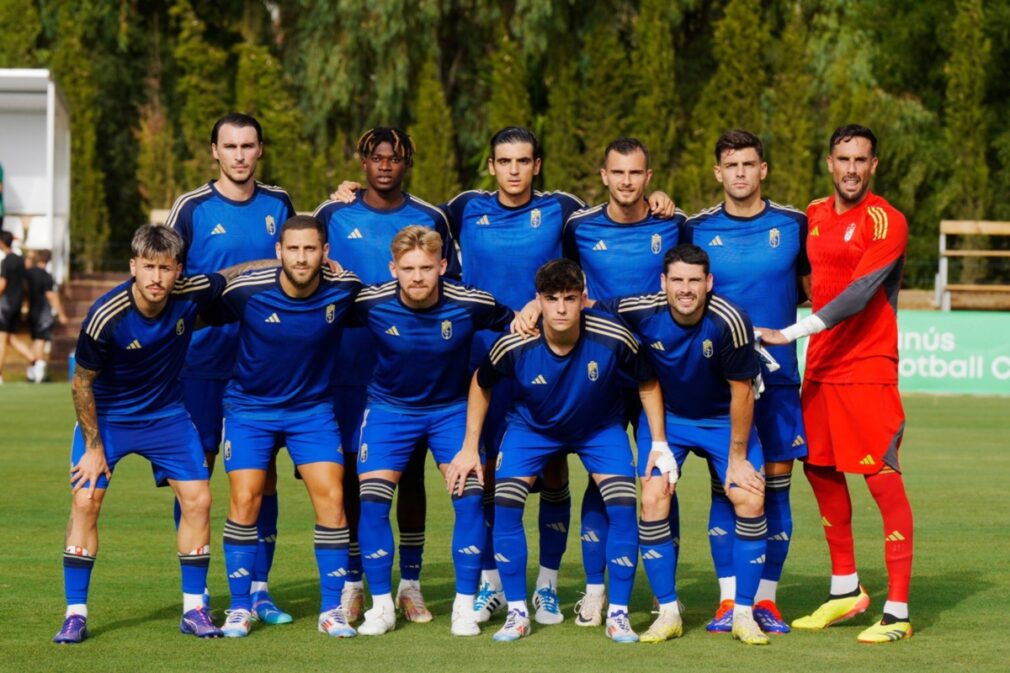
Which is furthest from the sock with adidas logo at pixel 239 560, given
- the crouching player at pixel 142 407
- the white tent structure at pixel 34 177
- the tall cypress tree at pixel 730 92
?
the tall cypress tree at pixel 730 92

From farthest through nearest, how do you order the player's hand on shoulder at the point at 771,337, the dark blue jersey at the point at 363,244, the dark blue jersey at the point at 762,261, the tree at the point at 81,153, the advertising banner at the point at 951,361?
the tree at the point at 81,153
the advertising banner at the point at 951,361
the dark blue jersey at the point at 363,244
the dark blue jersey at the point at 762,261
the player's hand on shoulder at the point at 771,337

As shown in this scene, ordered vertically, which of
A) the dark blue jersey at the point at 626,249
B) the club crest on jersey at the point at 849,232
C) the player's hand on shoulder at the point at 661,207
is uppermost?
the player's hand on shoulder at the point at 661,207

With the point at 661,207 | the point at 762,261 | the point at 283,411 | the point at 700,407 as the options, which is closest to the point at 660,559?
the point at 700,407

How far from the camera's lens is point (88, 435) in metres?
6.99

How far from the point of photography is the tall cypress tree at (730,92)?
28062 millimetres

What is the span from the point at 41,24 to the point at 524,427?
28331mm

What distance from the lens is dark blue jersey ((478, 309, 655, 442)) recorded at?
7.16m

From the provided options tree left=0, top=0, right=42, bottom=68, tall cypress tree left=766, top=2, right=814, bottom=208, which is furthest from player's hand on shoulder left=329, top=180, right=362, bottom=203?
tree left=0, top=0, right=42, bottom=68

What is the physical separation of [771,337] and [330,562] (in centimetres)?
217

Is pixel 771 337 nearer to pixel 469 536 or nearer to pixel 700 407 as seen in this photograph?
pixel 700 407

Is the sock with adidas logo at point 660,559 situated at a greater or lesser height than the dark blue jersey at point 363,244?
lesser

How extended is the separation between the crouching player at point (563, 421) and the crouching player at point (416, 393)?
0.15 m

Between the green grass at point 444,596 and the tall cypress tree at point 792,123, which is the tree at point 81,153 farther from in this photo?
the green grass at point 444,596

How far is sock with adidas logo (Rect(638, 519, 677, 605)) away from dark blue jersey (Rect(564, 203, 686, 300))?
1147 millimetres
